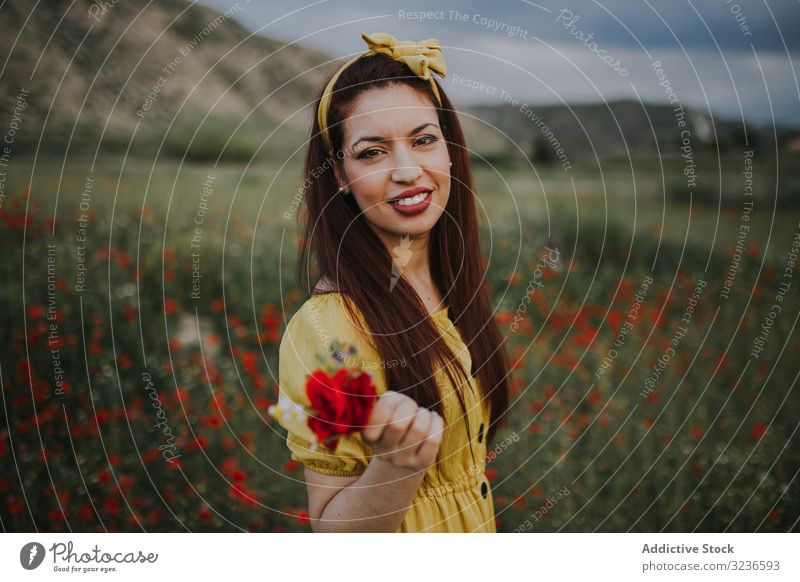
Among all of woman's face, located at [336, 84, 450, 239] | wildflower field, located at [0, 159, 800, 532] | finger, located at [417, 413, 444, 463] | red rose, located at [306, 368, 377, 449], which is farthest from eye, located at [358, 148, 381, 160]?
wildflower field, located at [0, 159, 800, 532]

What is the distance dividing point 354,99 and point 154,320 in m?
1.33

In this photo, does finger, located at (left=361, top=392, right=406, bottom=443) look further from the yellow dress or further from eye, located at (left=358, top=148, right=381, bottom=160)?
eye, located at (left=358, top=148, right=381, bottom=160)

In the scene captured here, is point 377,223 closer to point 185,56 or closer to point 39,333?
point 185,56

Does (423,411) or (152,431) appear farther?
(152,431)

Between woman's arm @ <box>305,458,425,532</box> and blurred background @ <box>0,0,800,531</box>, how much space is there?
726 millimetres

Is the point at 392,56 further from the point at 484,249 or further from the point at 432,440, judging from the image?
the point at 484,249

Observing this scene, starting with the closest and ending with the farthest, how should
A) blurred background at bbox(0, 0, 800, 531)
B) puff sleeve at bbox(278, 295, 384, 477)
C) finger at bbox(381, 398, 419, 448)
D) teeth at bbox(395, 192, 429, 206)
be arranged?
finger at bbox(381, 398, 419, 448) → puff sleeve at bbox(278, 295, 384, 477) → teeth at bbox(395, 192, 429, 206) → blurred background at bbox(0, 0, 800, 531)

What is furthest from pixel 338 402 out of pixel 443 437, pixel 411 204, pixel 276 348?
pixel 276 348

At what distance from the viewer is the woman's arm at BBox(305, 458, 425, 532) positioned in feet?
3.67

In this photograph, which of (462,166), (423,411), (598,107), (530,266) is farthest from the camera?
(530,266)

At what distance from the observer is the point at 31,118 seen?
210 centimetres

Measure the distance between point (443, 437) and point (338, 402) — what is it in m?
0.28
